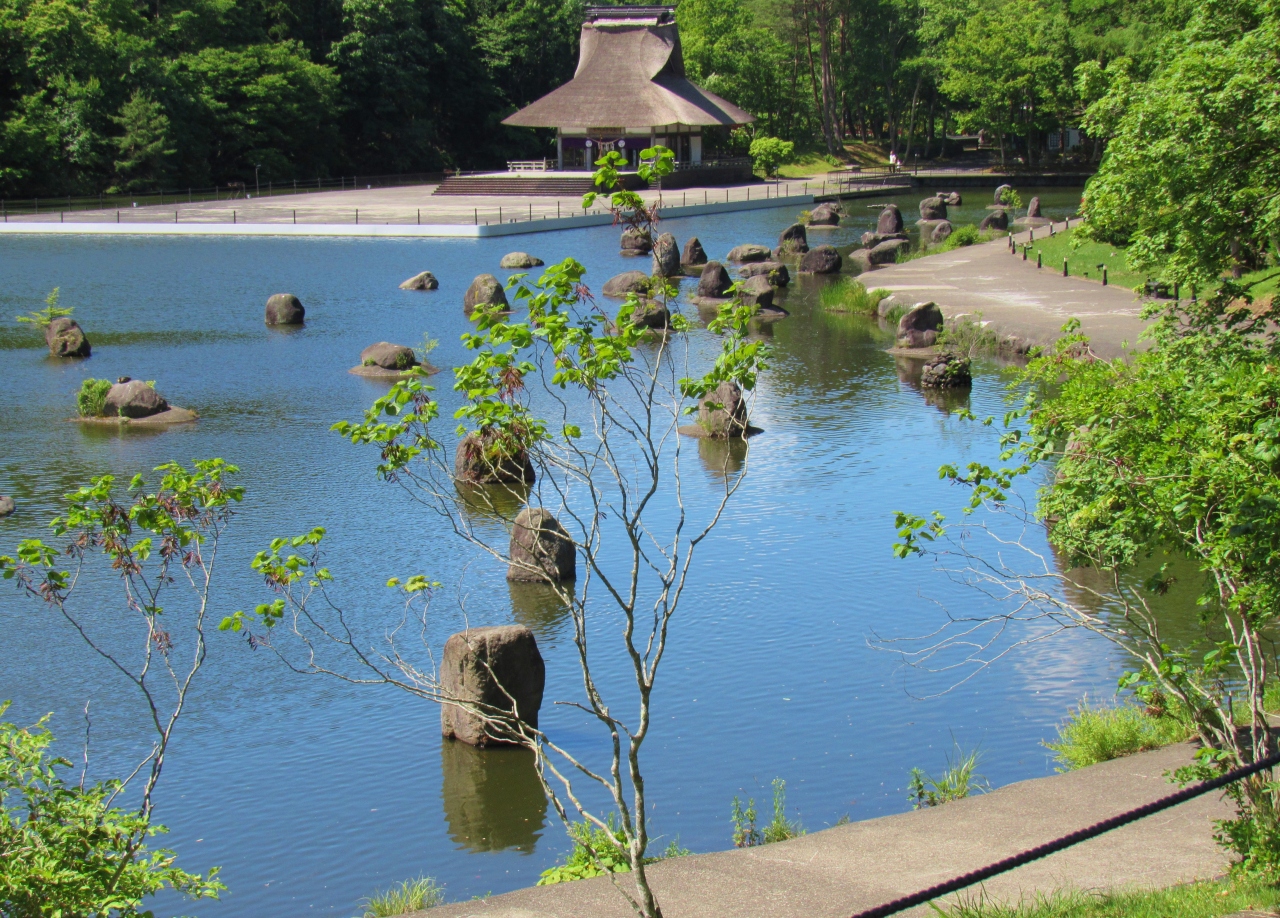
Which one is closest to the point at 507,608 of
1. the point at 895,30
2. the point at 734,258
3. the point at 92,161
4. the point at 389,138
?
the point at 734,258

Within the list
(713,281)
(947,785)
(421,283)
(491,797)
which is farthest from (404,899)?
(421,283)

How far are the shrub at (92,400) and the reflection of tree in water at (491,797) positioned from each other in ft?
46.1

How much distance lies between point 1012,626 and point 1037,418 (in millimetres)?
5777

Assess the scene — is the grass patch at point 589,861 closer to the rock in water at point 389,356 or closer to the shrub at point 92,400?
the shrub at point 92,400

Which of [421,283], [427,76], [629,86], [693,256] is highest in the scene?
[427,76]

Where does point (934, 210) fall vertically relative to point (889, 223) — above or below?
above

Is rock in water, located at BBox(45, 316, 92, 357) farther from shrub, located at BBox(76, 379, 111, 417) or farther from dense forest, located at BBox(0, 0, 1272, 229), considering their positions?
dense forest, located at BBox(0, 0, 1272, 229)

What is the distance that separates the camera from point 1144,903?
239 inches

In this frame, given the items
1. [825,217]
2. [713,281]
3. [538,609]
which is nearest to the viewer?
[538,609]

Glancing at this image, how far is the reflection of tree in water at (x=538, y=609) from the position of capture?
13.4 m

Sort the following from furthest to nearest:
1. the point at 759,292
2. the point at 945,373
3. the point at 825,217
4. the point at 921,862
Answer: the point at 825,217 → the point at 759,292 → the point at 945,373 → the point at 921,862

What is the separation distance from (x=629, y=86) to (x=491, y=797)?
202 ft

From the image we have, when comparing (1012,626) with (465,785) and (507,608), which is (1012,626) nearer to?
(507,608)

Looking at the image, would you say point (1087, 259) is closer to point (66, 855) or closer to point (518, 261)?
point (518, 261)
